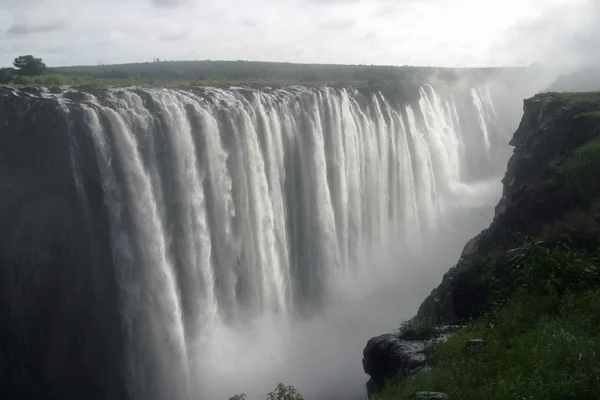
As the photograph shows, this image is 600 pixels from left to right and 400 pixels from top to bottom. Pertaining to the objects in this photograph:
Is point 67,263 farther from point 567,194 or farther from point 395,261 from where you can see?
point 395,261

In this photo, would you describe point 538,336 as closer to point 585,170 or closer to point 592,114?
point 585,170

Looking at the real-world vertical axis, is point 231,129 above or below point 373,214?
above

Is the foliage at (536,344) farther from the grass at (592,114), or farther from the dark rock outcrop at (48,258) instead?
the dark rock outcrop at (48,258)

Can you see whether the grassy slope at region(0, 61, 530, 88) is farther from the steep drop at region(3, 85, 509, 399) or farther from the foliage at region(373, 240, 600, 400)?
the foliage at region(373, 240, 600, 400)

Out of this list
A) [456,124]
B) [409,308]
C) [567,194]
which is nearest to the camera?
[567,194]

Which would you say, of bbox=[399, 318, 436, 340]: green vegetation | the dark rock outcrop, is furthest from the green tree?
bbox=[399, 318, 436, 340]: green vegetation

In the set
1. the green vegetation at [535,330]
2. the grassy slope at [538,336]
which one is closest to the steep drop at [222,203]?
the green vegetation at [535,330]

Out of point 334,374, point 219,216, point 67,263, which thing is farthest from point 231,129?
point 334,374
